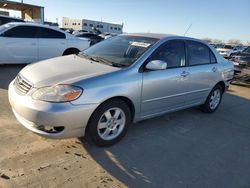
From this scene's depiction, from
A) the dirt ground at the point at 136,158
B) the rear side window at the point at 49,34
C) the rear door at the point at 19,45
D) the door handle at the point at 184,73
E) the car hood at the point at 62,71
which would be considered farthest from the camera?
the rear side window at the point at 49,34

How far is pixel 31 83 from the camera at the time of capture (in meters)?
3.38

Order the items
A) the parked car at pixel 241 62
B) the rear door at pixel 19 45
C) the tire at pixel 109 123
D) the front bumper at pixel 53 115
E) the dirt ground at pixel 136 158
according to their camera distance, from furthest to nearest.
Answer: the parked car at pixel 241 62
the rear door at pixel 19 45
the tire at pixel 109 123
the front bumper at pixel 53 115
the dirt ground at pixel 136 158

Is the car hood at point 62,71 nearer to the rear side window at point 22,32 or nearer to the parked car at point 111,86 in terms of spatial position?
the parked car at point 111,86

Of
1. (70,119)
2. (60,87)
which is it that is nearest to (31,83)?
(60,87)

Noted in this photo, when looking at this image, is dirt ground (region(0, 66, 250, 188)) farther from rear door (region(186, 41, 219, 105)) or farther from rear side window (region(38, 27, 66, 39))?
rear side window (region(38, 27, 66, 39))

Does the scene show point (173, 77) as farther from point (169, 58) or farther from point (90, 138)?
point (90, 138)

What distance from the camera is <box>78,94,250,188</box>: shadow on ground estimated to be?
313cm

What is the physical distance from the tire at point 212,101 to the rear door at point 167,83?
1005mm

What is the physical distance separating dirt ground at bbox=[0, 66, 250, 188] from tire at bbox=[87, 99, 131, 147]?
0.45ft

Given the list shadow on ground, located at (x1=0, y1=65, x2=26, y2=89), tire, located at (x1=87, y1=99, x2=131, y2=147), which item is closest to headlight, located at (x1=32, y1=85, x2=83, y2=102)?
tire, located at (x1=87, y1=99, x2=131, y2=147)

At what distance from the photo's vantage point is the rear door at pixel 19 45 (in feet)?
26.7

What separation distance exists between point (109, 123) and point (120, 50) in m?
1.37

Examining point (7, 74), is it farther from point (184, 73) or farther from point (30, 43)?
point (184, 73)

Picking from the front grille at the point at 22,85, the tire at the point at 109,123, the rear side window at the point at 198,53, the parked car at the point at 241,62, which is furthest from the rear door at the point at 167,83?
the parked car at the point at 241,62
